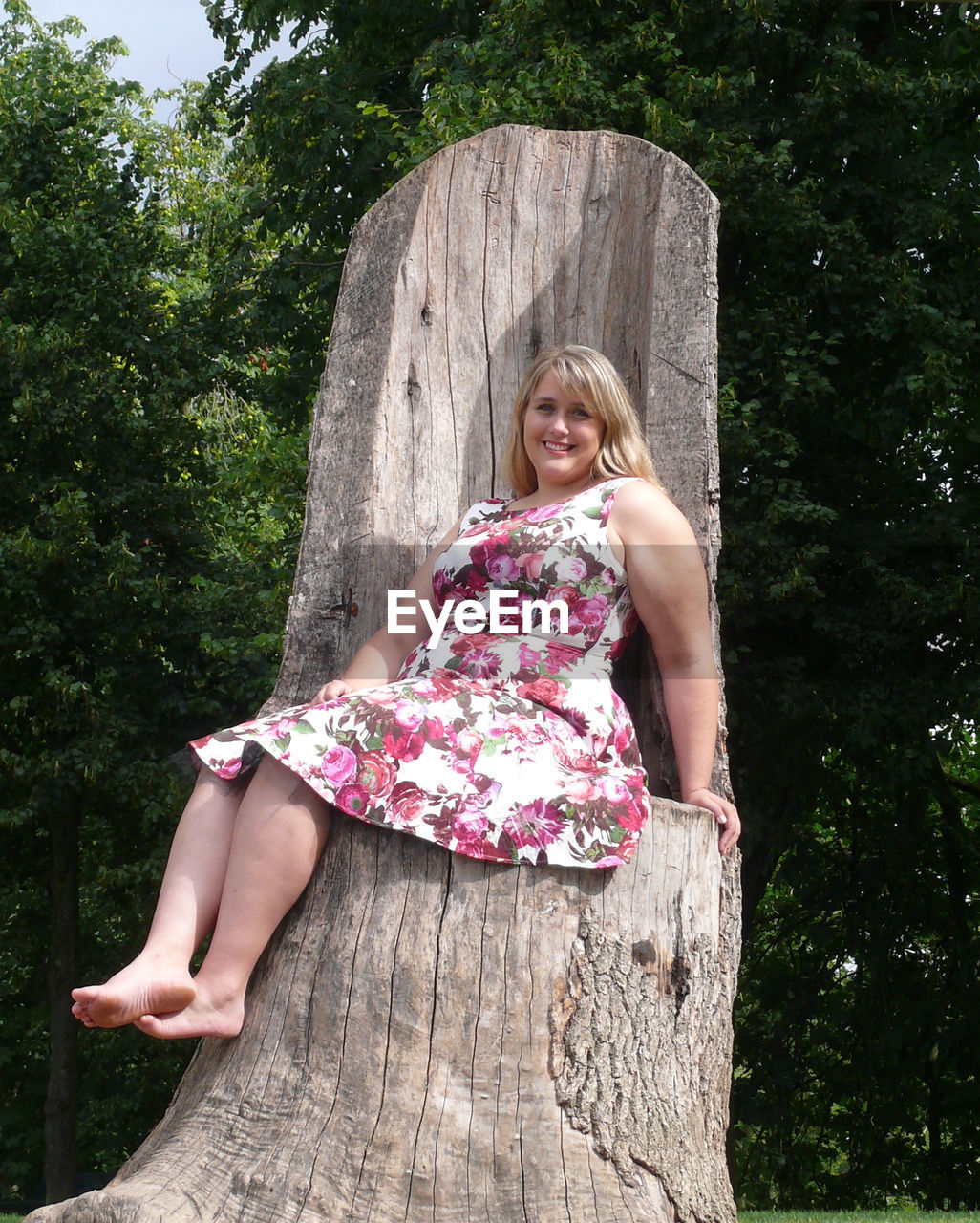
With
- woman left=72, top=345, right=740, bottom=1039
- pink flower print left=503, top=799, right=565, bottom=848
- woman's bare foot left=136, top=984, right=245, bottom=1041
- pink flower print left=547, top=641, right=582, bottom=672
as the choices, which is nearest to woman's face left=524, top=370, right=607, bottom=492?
woman left=72, top=345, right=740, bottom=1039

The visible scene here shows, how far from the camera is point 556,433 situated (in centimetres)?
332

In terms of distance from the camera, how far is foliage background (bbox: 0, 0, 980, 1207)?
320 inches

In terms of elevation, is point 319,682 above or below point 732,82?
below

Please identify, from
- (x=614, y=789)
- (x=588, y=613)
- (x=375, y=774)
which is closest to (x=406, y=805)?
(x=375, y=774)

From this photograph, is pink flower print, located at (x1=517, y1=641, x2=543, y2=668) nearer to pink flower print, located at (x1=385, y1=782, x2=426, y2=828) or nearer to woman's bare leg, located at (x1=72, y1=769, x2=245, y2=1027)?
pink flower print, located at (x1=385, y1=782, x2=426, y2=828)

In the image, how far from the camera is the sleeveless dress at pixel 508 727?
2.56 m

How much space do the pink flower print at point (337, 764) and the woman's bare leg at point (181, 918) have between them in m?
0.21

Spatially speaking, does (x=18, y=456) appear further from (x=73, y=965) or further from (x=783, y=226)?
(x=783, y=226)

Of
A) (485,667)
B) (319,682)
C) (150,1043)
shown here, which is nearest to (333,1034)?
(485,667)

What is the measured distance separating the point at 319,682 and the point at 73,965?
25.9 ft

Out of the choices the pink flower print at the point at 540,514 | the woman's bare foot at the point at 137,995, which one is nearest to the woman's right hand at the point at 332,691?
the pink flower print at the point at 540,514

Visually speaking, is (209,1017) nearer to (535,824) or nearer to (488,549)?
(535,824)

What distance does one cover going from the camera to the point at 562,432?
332 cm

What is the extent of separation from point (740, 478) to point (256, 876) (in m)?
6.30
